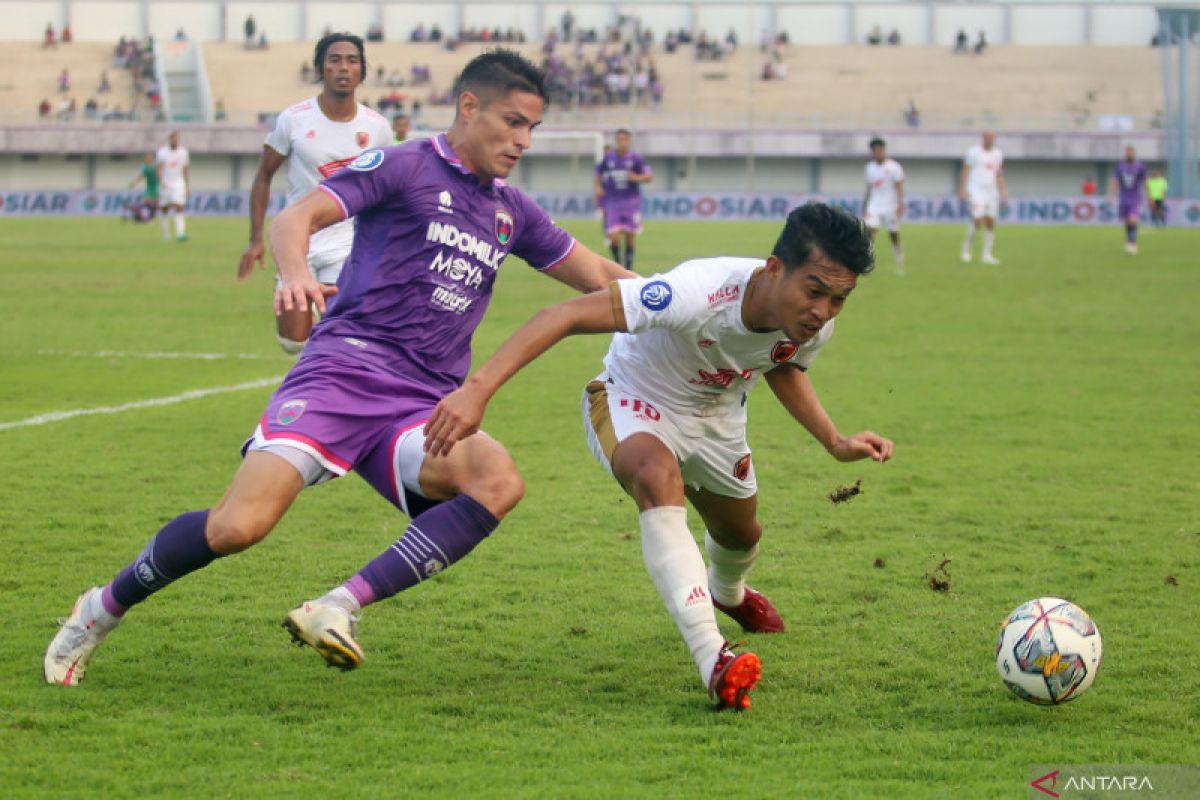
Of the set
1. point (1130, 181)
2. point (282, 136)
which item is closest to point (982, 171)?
point (1130, 181)

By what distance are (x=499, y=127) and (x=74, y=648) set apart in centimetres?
210

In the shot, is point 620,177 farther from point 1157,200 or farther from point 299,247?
point 1157,200

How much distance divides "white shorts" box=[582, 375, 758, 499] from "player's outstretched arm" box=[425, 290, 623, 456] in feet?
1.74

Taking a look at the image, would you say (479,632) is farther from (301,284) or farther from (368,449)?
(301,284)

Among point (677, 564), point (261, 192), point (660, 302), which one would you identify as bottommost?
point (677, 564)

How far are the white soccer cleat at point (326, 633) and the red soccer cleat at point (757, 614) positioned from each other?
1.62 metres

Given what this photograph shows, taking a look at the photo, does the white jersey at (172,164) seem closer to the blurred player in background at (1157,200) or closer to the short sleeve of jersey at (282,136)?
the short sleeve of jersey at (282,136)

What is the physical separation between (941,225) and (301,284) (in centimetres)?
4347

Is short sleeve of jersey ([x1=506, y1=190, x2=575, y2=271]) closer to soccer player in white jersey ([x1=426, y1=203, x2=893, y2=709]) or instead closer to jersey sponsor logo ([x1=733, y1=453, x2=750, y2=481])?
soccer player in white jersey ([x1=426, y1=203, x2=893, y2=709])

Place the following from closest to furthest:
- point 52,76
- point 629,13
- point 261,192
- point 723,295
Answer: point 723,295 < point 261,192 < point 52,76 < point 629,13

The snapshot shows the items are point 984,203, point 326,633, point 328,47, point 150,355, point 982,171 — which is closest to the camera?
point 326,633

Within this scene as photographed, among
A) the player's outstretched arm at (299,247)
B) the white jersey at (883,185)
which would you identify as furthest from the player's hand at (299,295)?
the white jersey at (883,185)

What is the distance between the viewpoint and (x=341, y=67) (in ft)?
30.0

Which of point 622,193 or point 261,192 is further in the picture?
point 622,193
